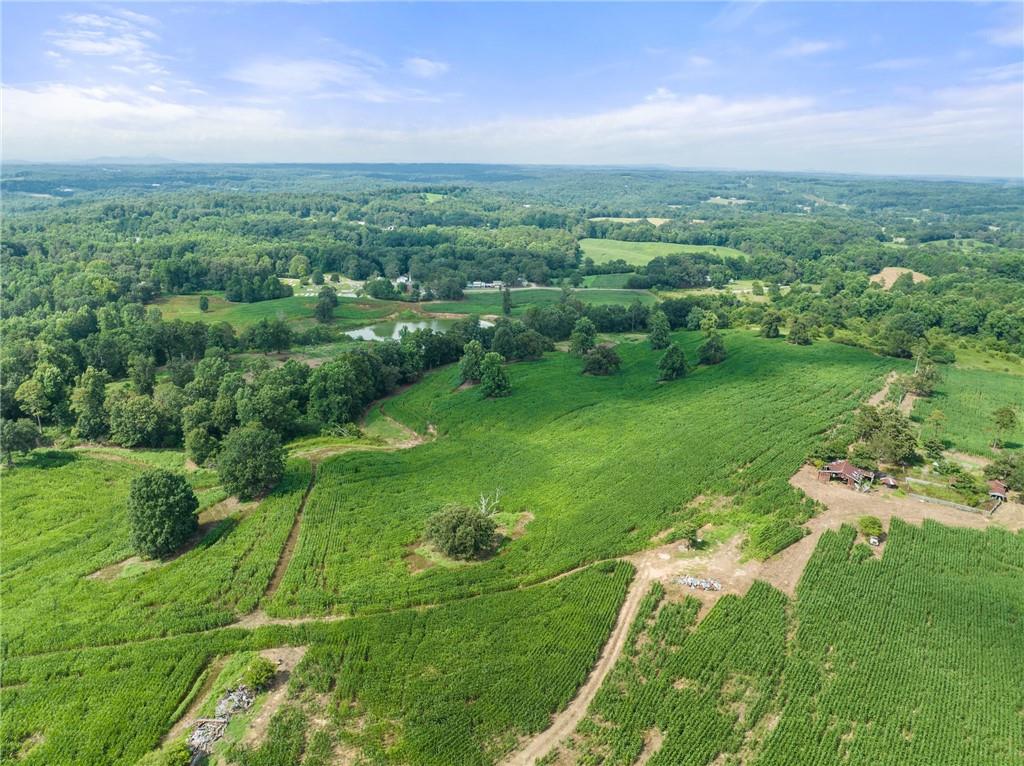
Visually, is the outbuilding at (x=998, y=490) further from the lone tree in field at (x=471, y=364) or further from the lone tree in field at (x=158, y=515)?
the lone tree in field at (x=158, y=515)

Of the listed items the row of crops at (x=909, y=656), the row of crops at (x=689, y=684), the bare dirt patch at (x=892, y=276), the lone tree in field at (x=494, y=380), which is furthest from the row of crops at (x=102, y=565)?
the bare dirt patch at (x=892, y=276)

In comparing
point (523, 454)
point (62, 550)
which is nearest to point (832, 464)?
point (523, 454)

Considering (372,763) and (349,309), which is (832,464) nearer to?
→ (372,763)

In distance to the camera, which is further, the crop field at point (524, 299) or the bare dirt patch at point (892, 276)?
the bare dirt patch at point (892, 276)

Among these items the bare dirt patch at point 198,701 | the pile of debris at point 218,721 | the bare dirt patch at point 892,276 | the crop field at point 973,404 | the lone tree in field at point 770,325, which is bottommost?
the bare dirt patch at point 198,701

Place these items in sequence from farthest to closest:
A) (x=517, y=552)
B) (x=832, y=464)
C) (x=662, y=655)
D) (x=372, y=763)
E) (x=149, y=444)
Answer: (x=149, y=444), (x=832, y=464), (x=517, y=552), (x=662, y=655), (x=372, y=763)

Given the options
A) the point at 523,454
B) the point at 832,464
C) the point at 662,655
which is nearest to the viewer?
the point at 662,655
